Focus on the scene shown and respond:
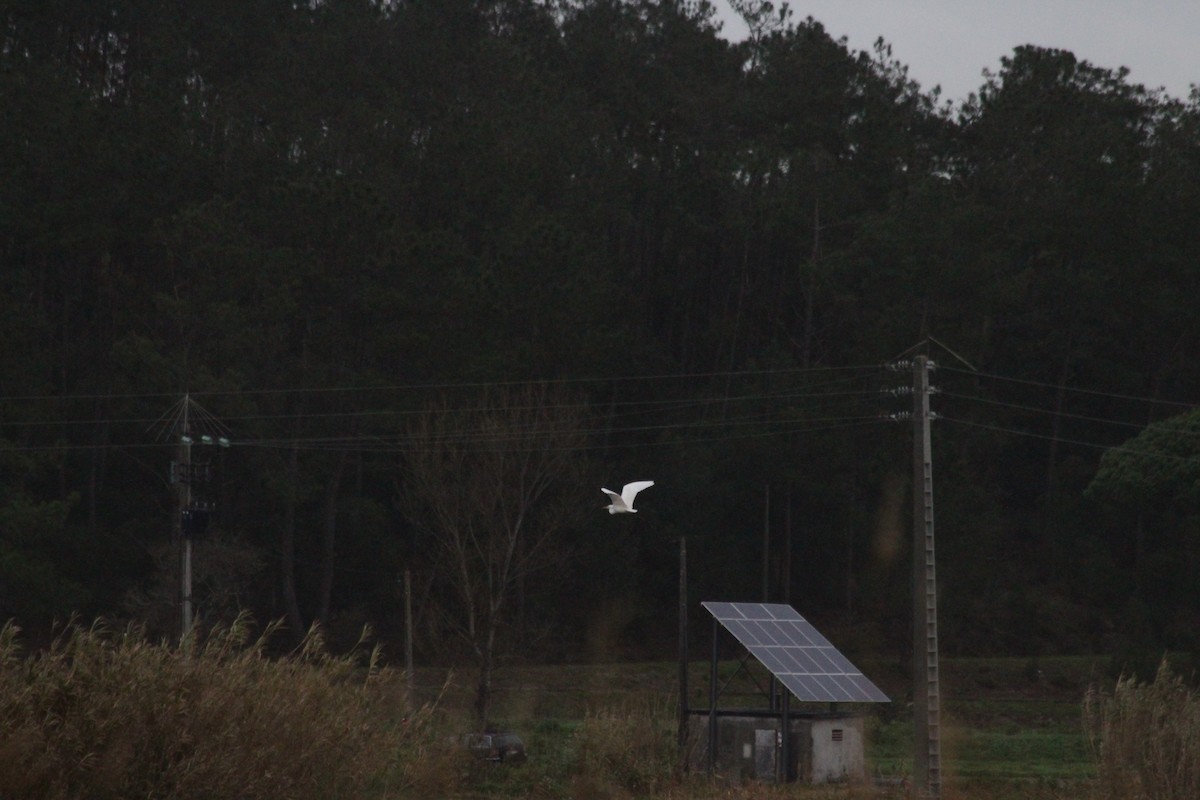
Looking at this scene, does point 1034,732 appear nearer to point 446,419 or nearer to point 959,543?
point 959,543

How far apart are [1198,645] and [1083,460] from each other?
14422 millimetres

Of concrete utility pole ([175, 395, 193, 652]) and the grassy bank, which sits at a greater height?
concrete utility pole ([175, 395, 193, 652])

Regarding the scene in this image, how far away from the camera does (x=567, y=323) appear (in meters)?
58.4

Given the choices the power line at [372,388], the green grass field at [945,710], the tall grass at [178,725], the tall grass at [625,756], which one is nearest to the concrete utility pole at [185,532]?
the green grass field at [945,710]

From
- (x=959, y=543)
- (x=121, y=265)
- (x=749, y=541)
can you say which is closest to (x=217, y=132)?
(x=121, y=265)

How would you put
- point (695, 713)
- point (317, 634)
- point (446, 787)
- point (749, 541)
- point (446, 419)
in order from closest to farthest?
point (317, 634) < point (446, 787) < point (695, 713) < point (446, 419) < point (749, 541)

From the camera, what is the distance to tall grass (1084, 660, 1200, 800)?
21922mm

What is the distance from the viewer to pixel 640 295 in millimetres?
68562

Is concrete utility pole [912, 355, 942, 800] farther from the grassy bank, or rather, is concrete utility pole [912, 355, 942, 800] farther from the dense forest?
the dense forest

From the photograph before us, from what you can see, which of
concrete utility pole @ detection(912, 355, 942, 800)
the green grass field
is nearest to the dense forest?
the green grass field

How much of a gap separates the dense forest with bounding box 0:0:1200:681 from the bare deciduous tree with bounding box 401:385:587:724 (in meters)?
0.17

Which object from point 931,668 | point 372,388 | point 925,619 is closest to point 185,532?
point 925,619

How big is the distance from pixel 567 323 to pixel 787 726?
28.9m

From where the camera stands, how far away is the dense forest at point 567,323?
178 feet
